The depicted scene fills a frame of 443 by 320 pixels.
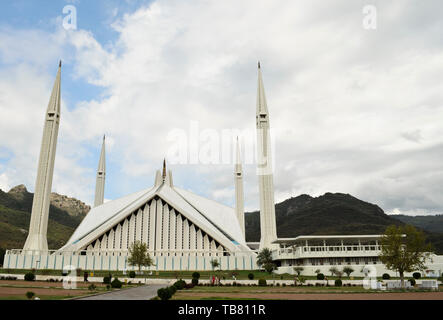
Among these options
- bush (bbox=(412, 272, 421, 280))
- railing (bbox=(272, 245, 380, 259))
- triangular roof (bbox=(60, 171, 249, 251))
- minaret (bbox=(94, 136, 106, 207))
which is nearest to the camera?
bush (bbox=(412, 272, 421, 280))

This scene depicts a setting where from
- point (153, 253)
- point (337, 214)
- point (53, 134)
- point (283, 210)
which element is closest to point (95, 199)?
point (53, 134)

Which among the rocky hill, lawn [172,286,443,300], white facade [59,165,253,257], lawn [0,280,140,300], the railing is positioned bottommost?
lawn [172,286,443,300]

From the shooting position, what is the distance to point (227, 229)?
50.1 meters

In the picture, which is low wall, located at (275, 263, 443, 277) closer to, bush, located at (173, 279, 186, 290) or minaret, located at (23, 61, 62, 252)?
bush, located at (173, 279, 186, 290)

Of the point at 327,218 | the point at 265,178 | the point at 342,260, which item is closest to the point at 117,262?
the point at 265,178

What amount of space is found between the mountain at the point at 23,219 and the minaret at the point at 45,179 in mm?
12702

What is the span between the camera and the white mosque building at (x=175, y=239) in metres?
37.0

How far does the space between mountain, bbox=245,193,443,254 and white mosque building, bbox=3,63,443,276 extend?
5619 centimetres

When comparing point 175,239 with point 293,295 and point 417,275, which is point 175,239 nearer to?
point 417,275

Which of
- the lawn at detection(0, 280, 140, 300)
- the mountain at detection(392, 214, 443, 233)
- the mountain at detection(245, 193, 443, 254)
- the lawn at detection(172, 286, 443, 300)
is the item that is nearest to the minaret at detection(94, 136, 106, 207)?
the lawn at detection(0, 280, 140, 300)

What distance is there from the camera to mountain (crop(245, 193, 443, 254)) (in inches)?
4049

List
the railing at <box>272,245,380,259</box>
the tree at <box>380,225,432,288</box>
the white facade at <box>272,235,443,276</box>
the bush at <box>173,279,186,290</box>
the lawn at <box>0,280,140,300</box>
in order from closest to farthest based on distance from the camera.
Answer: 1. the lawn at <box>0,280,140,300</box>
2. the bush at <box>173,279,186,290</box>
3. the tree at <box>380,225,432,288</box>
4. the white facade at <box>272,235,443,276</box>
5. the railing at <box>272,245,380,259</box>

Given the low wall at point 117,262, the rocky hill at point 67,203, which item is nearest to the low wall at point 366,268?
the low wall at point 117,262
